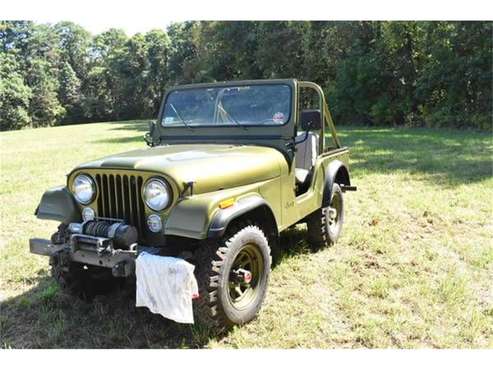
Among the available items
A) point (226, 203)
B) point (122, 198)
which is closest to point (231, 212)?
point (226, 203)

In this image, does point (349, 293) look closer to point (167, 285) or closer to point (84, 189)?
point (167, 285)

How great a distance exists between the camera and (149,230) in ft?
10.5

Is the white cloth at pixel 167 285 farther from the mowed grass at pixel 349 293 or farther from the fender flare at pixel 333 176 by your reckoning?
the fender flare at pixel 333 176

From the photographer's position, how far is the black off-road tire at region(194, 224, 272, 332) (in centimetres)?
299

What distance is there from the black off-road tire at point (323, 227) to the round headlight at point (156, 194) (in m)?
2.08

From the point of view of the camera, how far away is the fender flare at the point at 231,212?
290cm

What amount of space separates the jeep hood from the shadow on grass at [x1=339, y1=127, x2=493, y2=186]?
5.22 m

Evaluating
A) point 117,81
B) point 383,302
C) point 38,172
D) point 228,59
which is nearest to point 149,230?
point 383,302

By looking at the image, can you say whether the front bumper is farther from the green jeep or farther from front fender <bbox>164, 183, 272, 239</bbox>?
front fender <bbox>164, 183, 272, 239</bbox>

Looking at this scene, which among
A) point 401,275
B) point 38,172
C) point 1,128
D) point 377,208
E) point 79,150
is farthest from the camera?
point 1,128

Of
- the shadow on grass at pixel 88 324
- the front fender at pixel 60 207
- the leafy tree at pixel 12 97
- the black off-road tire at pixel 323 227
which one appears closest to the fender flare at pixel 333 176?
the black off-road tire at pixel 323 227

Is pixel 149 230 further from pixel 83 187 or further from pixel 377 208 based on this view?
pixel 377 208

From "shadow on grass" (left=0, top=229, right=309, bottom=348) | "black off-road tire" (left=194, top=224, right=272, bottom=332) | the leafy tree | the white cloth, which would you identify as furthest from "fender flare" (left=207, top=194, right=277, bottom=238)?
the leafy tree

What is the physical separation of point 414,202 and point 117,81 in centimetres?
4420
